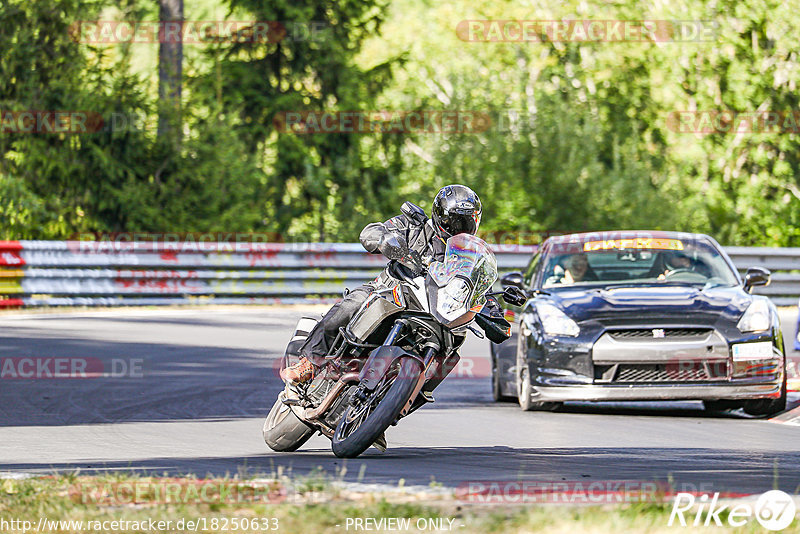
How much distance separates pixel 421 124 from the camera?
33.5m

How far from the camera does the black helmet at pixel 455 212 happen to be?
A: 25.6 ft

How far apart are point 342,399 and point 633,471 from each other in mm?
1669

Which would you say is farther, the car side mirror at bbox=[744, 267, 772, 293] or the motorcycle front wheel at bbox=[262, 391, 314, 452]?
the car side mirror at bbox=[744, 267, 772, 293]

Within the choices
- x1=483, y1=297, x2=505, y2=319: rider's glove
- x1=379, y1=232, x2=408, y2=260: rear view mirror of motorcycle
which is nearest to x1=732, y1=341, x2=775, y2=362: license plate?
x1=483, y1=297, x2=505, y2=319: rider's glove

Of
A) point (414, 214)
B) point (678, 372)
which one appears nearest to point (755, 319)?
point (678, 372)

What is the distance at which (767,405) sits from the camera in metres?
11.3

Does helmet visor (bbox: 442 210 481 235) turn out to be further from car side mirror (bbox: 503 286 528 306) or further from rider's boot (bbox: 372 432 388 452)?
rider's boot (bbox: 372 432 388 452)

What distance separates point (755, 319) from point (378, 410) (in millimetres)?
4389

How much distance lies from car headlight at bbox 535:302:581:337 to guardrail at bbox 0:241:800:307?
12.5m

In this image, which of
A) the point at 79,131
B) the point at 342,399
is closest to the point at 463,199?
the point at 342,399

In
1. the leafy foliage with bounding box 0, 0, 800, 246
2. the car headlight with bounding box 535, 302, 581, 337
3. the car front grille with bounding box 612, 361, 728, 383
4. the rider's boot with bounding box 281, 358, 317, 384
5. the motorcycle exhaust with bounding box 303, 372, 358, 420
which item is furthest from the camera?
the leafy foliage with bounding box 0, 0, 800, 246

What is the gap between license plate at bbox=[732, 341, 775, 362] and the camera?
10.9m

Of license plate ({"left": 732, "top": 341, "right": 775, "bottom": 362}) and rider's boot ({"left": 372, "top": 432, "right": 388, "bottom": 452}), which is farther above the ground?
license plate ({"left": 732, "top": 341, "right": 775, "bottom": 362})

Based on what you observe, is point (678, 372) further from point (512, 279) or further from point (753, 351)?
point (512, 279)
